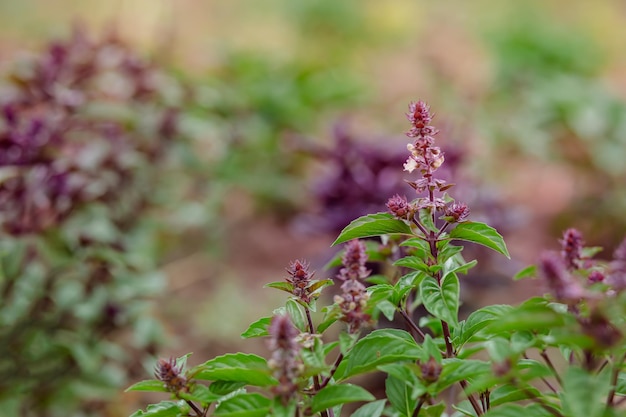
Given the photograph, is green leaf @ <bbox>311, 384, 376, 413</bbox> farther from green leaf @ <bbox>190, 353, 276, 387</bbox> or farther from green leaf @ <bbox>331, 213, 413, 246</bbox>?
green leaf @ <bbox>331, 213, 413, 246</bbox>

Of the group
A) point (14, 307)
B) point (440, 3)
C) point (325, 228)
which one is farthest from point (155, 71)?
point (440, 3)

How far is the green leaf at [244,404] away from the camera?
769 mm

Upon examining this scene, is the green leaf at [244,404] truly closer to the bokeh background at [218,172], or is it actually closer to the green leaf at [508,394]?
the green leaf at [508,394]

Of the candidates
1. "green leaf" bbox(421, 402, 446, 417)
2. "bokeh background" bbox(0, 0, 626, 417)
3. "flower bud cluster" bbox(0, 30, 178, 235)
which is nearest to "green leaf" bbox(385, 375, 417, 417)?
"green leaf" bbox(421, 402, 446, 417)

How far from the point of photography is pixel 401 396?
0.91 meters

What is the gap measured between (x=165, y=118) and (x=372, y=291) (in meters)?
1.58

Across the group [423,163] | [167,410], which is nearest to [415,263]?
[423,163]

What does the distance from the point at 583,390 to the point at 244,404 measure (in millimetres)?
369

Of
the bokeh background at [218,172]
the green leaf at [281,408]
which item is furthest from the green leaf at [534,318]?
the bokeh background at [218,172]

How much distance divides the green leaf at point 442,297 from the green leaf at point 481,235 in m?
0.06

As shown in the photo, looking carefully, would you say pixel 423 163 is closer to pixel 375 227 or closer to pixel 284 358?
pixel 375 227

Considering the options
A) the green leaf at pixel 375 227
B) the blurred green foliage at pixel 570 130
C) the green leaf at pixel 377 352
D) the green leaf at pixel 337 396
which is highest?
the blurred green foliage at pixel 570 130

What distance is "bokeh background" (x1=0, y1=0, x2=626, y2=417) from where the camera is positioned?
1803mm

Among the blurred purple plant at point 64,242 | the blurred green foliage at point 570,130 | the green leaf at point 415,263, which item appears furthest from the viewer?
the blurred green foliage at point 570,130
